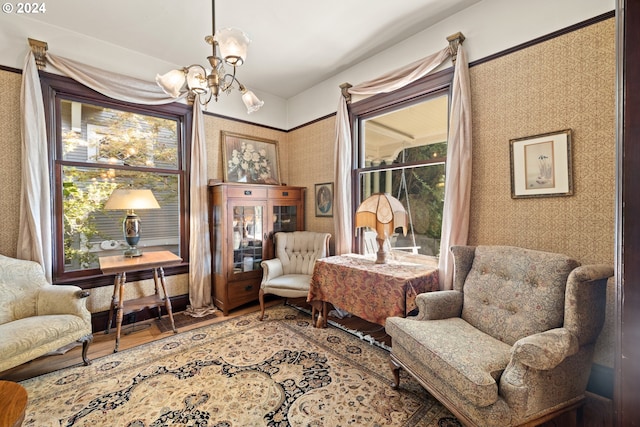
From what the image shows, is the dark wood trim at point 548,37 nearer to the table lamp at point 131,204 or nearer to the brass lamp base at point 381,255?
the brass lamp base at point 381,255

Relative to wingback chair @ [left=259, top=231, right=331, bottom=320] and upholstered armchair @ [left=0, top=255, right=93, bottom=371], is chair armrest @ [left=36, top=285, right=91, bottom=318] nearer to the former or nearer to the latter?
upholstered armchair @ [left=0, top=255, right=93, bottom=371]

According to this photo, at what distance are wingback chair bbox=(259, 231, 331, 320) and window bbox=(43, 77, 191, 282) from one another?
1.20m

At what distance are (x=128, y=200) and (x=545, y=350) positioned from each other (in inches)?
136

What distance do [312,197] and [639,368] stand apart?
3.58 m

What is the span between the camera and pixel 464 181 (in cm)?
241

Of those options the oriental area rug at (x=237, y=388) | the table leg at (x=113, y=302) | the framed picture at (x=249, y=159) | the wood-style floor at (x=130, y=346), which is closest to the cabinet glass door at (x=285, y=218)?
the framed picture at (x=249, y=159)

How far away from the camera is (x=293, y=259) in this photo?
3729 millimetres

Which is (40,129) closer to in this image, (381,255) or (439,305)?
(381,255)

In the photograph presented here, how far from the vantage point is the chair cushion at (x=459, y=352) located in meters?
1.32

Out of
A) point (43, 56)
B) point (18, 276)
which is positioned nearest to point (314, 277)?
point (18, 276)

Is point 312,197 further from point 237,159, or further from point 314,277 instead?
point 314,277

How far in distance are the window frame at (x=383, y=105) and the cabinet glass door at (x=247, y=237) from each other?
130cm

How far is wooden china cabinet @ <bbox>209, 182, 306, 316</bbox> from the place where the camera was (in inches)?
136

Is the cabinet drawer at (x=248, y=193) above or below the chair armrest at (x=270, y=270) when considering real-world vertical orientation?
above
